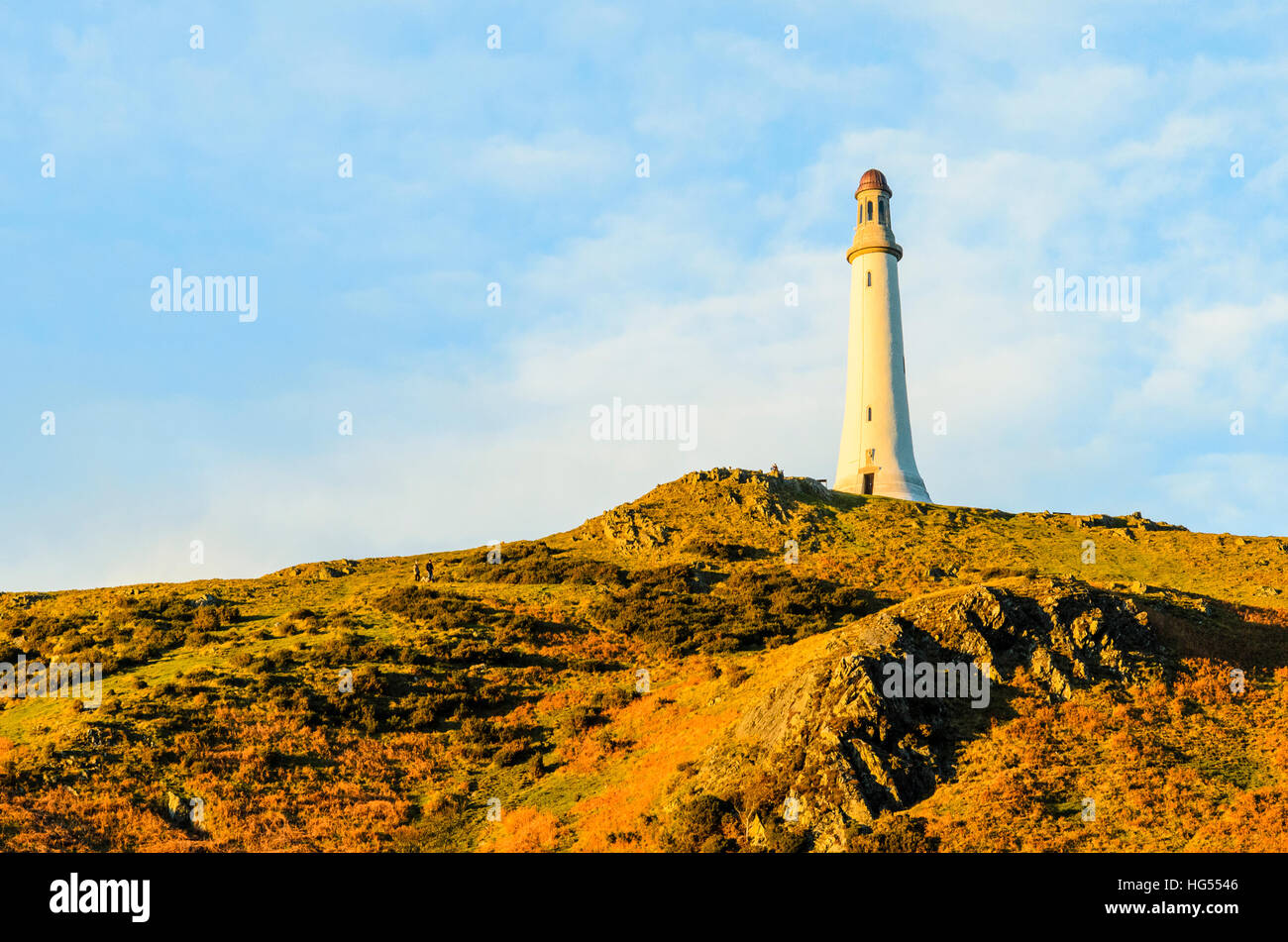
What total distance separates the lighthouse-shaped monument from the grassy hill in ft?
58.0

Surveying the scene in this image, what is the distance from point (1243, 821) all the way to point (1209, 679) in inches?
383

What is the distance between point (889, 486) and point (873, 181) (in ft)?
78.9

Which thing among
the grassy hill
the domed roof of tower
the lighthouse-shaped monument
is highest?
the domed roof of tower

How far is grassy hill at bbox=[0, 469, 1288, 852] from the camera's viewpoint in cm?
2353

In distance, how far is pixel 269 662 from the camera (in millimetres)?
37250

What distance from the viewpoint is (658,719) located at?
32375mm
